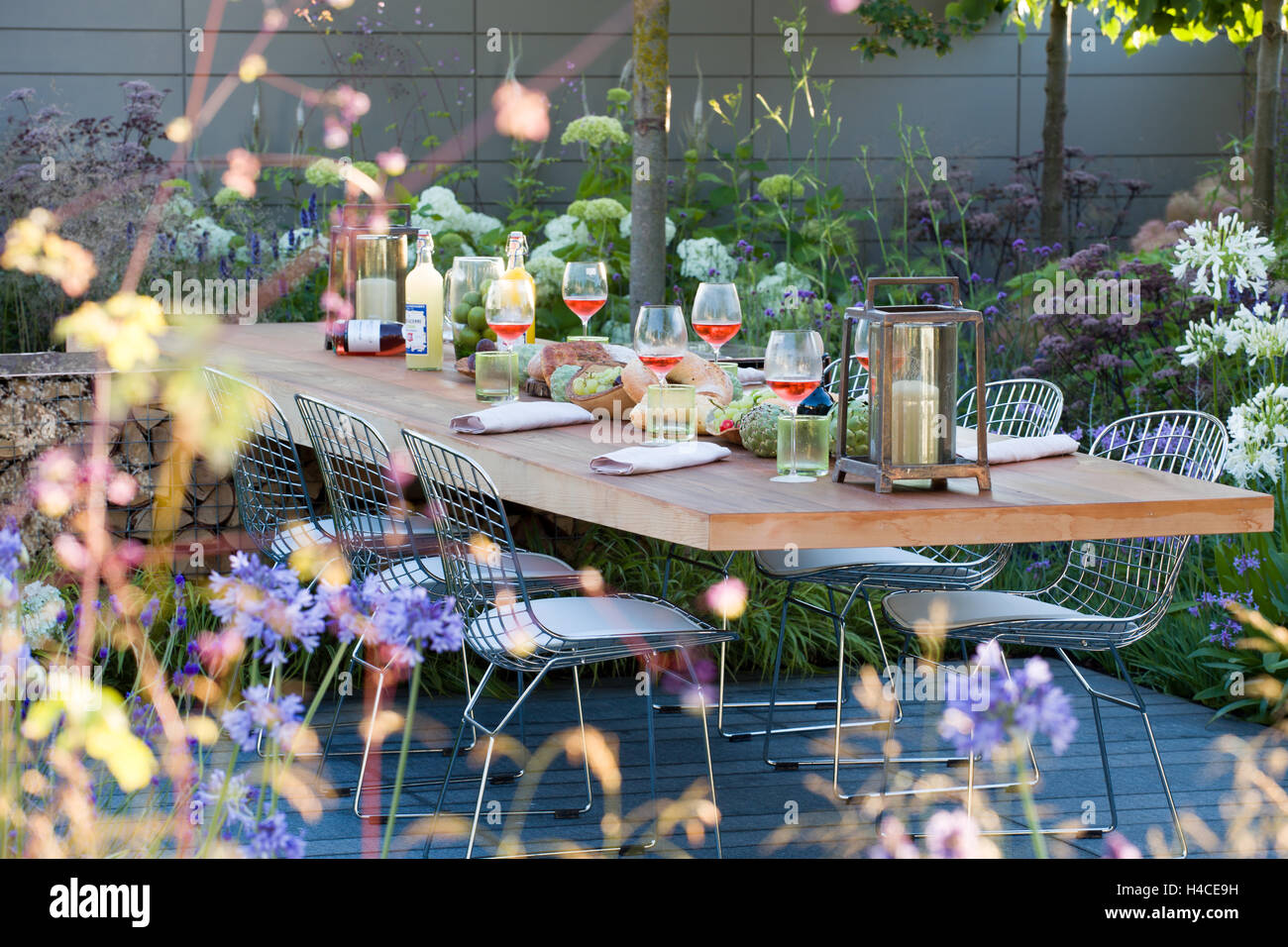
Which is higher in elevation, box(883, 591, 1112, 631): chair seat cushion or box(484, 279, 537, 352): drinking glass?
box(484, 279, 537, 352): drinking glass

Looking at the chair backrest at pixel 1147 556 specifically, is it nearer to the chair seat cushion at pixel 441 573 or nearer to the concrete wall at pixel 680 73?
the chair seat cushion at pixel 441 573

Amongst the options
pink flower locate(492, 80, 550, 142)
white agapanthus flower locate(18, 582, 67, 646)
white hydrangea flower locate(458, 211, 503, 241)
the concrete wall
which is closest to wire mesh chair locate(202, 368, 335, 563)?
white agapanthus flower locate(18, 582, 67, 646)

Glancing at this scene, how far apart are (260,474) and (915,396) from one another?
173 centimetres

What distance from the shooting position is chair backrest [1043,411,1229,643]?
120 inches

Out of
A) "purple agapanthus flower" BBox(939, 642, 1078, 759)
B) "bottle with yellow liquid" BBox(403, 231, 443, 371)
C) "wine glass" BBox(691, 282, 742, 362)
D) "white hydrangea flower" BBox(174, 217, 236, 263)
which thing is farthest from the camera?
"white hydrangea flower" BBox(174, 217, 236, 263)

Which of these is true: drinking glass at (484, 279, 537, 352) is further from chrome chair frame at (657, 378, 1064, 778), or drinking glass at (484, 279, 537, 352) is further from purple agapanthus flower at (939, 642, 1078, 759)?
purple agapanthus flower at (939, 642, 1078, 759)

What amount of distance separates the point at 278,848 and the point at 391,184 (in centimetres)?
791

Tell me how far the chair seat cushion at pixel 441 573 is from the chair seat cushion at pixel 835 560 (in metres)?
0.50

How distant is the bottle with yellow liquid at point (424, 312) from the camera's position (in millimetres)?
3896

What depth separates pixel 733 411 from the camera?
311 centimetres

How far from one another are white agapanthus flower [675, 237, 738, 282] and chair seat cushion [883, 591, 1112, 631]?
3.55 metres

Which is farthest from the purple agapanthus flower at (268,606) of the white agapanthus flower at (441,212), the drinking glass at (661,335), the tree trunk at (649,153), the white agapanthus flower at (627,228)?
the white agapanthus flower at (441,212)

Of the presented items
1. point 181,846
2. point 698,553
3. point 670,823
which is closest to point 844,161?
point 698,553

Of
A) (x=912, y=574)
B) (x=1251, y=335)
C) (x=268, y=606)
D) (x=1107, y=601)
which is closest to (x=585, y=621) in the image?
(x=912, y=574)
